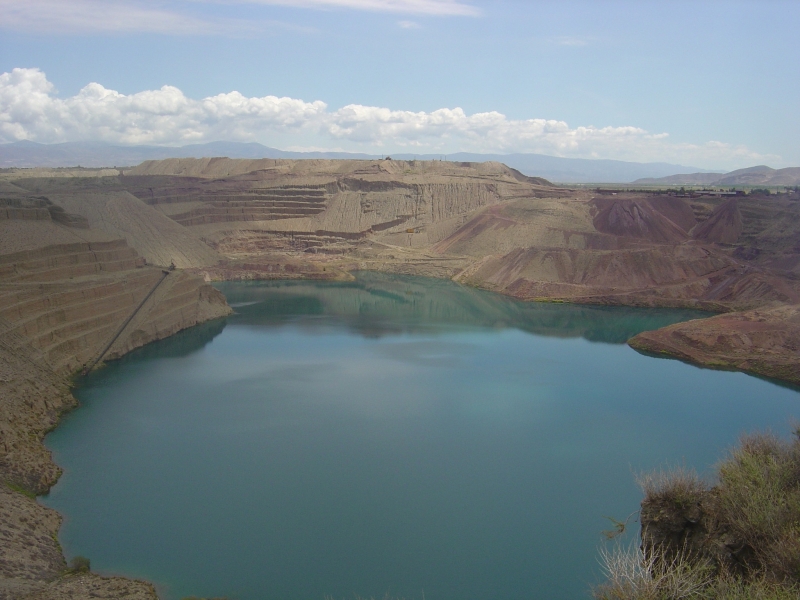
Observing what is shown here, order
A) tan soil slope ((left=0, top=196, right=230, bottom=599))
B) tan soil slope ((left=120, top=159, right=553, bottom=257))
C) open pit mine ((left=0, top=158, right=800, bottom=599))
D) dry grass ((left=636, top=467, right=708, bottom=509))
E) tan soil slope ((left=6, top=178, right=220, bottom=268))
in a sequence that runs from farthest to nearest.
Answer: tan soil slope ((left=120, top=159, right=553, bottom=257)) < tan soil slope ((left=6, top=178, right=220, bottom=268)) < open pit mine ((left=0, top=158, right=800, bottom=599)) < tan soil slope ((left=0, top=196, right=230, bottom=599)) < dry grass ((left=636, top=467, right=708, bottom=509))

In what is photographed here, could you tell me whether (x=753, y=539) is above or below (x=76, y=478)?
above

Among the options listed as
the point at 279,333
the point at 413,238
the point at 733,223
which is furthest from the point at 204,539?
the point at 733,223

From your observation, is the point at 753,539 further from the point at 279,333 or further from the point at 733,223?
the point at 733,223

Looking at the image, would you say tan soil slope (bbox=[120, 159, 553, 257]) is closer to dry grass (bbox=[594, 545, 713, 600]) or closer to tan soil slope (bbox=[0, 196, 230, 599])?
tan soil slope (bbox=[0, 196, 230, 599])

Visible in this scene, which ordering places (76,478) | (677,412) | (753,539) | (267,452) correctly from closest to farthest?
(753,539), (76,478), (267,452), (677,412)

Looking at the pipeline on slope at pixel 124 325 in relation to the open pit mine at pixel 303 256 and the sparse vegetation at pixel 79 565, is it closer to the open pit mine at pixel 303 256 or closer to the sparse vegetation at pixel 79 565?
the open pit mine at pixel 303 256

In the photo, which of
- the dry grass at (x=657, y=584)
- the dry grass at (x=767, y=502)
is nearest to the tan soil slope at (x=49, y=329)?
the dry grass at (x=657, y=584)

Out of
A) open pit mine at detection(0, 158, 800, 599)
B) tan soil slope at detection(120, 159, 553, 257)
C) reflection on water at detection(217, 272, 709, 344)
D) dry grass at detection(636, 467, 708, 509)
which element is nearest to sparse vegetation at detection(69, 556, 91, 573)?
Result: open pit mine at detection(0, 158, 800, 599)
